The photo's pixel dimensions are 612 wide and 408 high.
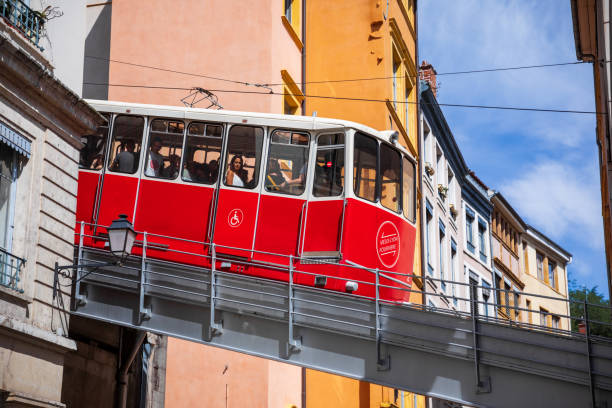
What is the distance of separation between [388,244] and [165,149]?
4.25m

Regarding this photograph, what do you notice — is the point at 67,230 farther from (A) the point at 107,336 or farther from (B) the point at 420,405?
(B) the point at 420,405

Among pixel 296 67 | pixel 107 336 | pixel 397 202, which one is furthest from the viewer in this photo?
pixel 296 67

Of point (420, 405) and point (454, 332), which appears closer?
point (454, 332)

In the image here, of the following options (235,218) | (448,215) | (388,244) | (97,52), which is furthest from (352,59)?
(448,215)

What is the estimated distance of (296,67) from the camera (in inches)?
1007

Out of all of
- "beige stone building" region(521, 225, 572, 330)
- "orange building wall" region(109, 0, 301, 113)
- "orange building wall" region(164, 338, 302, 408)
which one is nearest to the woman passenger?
"orange building wall" region(164, 338, 302, 408)

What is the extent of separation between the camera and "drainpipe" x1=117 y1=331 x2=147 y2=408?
61.8 feet

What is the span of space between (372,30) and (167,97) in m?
6.25

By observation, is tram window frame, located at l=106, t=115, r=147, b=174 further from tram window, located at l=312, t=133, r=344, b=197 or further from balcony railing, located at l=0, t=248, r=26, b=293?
balcony railing, located at l=0, t=248, r=26, b=293

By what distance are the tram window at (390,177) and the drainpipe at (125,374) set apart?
5699mm

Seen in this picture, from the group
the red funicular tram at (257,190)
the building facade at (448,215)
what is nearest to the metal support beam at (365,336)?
the red funicular tram at (257,190)

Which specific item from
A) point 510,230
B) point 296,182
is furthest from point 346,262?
point 510,230

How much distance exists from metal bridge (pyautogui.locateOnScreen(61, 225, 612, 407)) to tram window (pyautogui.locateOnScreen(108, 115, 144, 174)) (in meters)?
2.14

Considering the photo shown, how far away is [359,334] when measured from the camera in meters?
13.5
